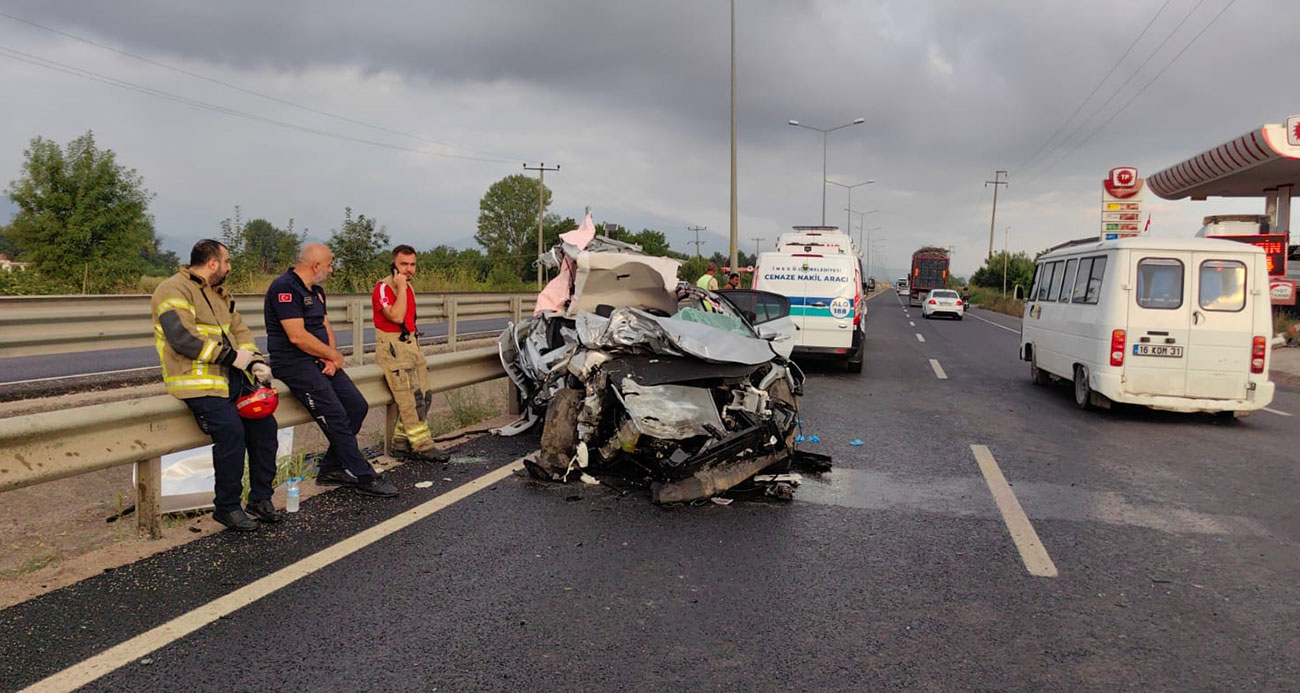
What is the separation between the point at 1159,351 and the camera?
9.10m

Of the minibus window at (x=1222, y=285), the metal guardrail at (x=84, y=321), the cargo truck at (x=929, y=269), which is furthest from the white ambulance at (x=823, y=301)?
the cargo truck at (x=929, y=269)

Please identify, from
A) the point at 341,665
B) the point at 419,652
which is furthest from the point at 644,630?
the point at 341,665

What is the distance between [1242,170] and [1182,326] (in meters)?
21.3

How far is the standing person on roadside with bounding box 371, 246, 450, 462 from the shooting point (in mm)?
6211

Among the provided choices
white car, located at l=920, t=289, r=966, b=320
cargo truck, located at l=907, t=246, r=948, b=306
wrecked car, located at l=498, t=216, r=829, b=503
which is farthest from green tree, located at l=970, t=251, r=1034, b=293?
wrecked car, located at l=498, t=216, r=829, b=503

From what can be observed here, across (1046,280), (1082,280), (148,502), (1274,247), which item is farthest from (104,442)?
(1274,247)

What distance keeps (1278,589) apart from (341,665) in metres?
4.50

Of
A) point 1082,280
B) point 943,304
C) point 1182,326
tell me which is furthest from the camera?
point 943,304

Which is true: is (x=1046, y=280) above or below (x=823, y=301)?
above

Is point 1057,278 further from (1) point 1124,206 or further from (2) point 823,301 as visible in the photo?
(1) point 1124,206

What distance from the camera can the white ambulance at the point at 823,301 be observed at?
12914mm

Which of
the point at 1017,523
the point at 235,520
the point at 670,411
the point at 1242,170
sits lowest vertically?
the point at 1017,523

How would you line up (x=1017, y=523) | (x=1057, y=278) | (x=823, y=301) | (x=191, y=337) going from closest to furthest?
(x=191, y=337) < (x=1017, y=523) < (x=1057, y=278) < (x=823, y=301)

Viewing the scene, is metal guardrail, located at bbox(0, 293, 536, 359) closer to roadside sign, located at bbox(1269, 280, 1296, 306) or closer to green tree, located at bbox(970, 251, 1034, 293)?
roadside sign, located at bbox(1269, 280, 1296, 306)
